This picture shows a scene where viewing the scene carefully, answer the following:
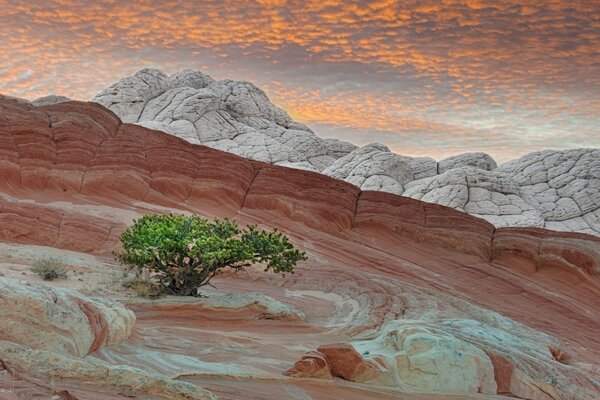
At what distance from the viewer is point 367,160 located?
50938 mm

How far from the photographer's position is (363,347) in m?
14.1

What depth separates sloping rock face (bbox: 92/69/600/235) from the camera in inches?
1640

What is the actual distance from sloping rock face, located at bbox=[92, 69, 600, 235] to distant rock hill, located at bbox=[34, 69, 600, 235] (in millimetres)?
71

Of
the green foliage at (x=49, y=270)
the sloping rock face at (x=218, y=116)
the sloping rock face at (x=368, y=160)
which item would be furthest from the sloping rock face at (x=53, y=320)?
the sloping rock face at (x=218, y=116)

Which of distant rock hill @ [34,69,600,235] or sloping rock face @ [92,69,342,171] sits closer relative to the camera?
distant rock hill @ [34,69,600,235]

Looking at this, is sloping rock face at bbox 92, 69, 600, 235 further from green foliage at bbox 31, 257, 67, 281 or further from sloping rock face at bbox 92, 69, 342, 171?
green foliage at bbox 31, 257, 67, 281

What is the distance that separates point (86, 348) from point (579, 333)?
69.8 ft

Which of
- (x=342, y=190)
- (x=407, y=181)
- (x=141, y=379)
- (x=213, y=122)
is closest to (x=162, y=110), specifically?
(x=213, y=122)

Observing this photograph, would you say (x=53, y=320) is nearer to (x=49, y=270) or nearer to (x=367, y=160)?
(x=49, y=270)

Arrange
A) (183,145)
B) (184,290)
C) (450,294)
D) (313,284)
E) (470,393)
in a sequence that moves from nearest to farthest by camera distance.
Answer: (470,393) < (184,290) < (313,284) < (450,294) < (183,145)

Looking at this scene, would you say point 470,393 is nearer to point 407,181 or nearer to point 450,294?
point 450,294

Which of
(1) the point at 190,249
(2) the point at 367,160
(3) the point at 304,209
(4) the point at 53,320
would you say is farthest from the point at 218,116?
(4) the point at 53,320

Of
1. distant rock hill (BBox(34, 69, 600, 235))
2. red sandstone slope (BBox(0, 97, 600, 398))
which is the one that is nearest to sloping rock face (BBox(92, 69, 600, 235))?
distant rock hill (BBox(34, 69, 600, 235))

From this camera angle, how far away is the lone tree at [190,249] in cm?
1706
